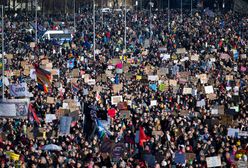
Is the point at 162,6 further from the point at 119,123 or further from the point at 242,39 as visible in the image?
the point at 119,123

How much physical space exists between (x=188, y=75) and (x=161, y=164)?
586 inches

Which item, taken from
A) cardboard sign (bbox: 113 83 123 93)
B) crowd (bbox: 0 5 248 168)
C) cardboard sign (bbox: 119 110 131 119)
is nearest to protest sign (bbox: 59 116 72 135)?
crowd (bbox: 0 5 248 168)

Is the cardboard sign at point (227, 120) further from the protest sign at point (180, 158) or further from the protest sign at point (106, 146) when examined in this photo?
the protest sign at point (180, 158)

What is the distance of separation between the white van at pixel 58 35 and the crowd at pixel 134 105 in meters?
1.51

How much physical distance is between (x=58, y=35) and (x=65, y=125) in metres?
34.5

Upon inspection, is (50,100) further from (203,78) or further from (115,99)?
(203,78)

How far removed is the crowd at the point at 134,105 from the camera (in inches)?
1015

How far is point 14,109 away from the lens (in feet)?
99.1

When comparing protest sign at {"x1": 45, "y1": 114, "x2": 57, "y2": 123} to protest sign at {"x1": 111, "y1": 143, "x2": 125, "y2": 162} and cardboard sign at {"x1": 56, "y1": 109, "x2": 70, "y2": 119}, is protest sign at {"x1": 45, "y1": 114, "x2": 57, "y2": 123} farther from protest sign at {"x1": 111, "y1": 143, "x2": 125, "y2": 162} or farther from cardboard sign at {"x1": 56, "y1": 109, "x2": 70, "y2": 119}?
protest sign at {"x1": 111, "y1": 143, "x2": 125, "y2": 162}

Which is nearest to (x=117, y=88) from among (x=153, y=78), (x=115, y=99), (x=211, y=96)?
(x=115, y=99)

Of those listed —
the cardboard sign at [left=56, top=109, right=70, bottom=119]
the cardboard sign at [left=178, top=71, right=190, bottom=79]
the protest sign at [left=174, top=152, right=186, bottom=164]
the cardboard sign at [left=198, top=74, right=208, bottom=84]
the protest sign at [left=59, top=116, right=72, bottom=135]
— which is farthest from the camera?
the cardboard sign at [left=178, top=71, right=190, bottom=79]

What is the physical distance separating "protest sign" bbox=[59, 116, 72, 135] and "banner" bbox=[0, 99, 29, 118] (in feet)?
3.78

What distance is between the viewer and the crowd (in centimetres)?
2578

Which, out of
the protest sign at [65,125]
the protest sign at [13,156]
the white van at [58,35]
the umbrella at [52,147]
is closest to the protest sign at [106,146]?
the umbrella at [52,147]
